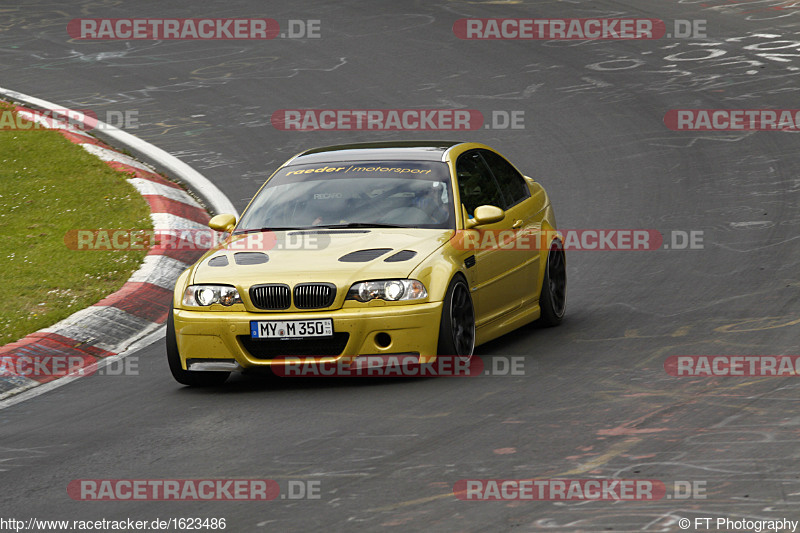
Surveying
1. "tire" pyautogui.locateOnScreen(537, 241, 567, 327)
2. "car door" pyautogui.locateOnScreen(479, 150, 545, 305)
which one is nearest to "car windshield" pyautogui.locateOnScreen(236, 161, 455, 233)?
"car door" pyautogui.locateOnScreen(479, 150, 545, 305)

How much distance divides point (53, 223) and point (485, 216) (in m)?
5.62

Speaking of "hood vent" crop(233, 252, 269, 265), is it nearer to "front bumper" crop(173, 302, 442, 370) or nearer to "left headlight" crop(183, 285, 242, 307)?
"left headlight" crop(183, 285, 242, 307)

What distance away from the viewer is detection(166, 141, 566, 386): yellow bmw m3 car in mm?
8008

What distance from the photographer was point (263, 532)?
5.41 m

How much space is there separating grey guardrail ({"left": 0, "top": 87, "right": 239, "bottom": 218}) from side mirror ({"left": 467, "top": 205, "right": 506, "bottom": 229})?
4951 millimetres

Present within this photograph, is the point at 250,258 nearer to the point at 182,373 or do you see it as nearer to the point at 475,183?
the point at 182,373

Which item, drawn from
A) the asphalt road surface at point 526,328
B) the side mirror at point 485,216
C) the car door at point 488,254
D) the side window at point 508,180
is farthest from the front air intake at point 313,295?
the side window at point 508,180

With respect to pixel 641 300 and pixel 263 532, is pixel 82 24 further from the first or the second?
pixel 263 532

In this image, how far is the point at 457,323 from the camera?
8.41 m

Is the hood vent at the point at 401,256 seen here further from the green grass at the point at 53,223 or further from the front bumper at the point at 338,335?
the green grass at the point at 53,223

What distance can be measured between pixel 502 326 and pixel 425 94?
29.9ft

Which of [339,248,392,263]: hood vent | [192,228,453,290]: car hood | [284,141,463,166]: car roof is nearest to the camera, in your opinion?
[192,228,453,290]: car hood

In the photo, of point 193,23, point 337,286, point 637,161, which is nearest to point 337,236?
point 337,286

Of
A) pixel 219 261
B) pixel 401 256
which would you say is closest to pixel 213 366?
pixel 219 261
